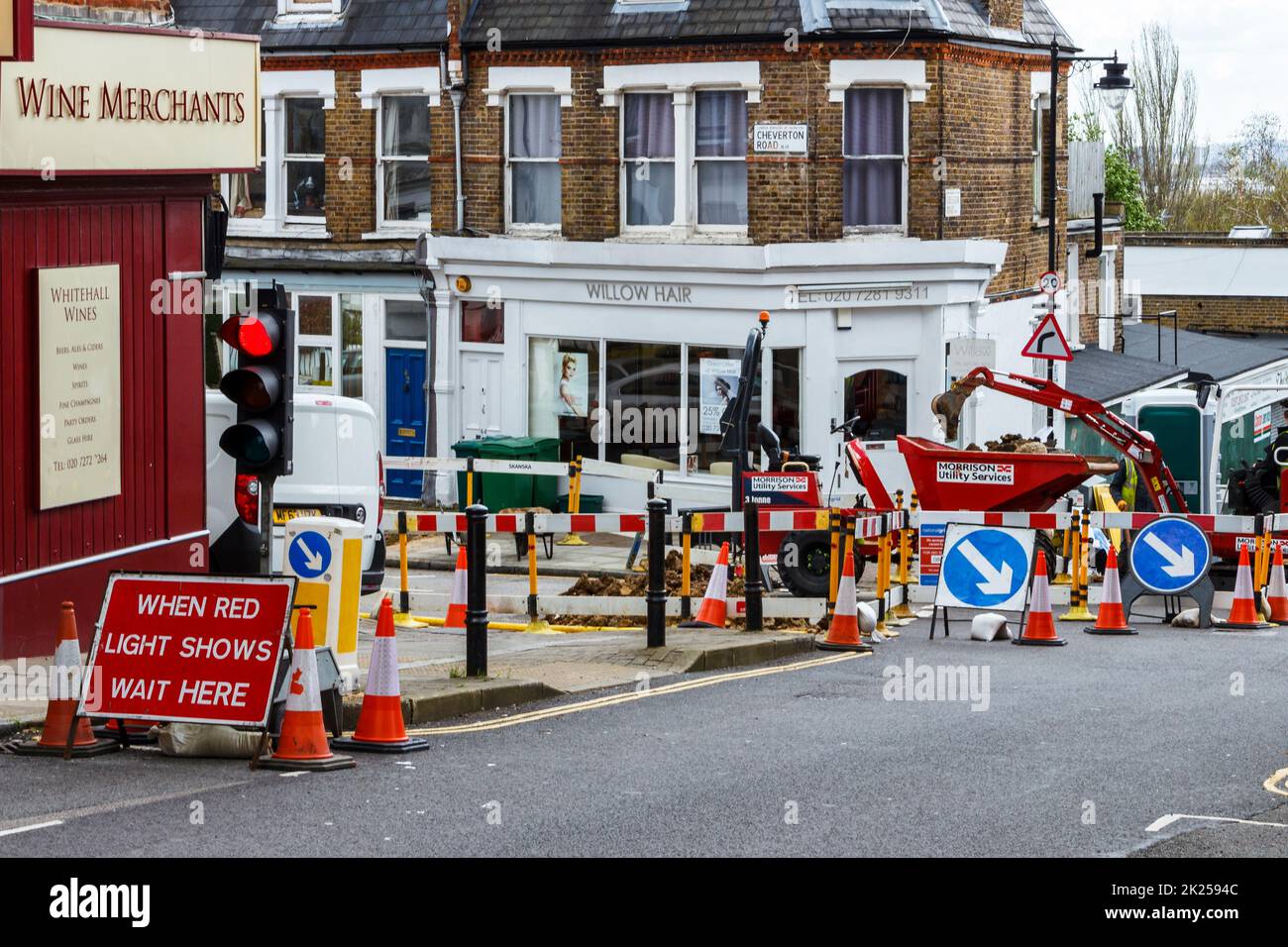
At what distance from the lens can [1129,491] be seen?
24594 mm

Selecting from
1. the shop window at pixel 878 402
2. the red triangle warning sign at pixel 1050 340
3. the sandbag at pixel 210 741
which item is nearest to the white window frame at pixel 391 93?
the shop window at pixel 878 402

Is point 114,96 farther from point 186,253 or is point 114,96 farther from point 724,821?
point 724,821

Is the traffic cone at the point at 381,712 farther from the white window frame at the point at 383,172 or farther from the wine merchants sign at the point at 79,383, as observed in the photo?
the white window frame at the point at 383,172

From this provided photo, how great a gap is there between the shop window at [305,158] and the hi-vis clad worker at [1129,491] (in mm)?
12575

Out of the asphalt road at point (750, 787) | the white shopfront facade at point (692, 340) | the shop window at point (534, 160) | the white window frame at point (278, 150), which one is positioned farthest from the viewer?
the white window frame at point (278, 150)

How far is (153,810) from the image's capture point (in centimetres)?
951

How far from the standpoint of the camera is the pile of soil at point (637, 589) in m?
17.8

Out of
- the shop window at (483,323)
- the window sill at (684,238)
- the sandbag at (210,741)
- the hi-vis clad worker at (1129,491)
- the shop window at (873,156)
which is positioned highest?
the shop window at (873,156)

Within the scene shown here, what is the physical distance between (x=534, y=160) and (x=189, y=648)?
1834 centimetres

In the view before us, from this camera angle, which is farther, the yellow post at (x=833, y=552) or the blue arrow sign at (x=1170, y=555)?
the blue arrow sign at (x=1170, y=555)

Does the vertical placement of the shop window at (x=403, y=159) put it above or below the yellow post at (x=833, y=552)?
above

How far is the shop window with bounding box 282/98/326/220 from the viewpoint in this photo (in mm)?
29875

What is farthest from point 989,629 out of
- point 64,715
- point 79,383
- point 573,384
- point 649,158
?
point 649,158

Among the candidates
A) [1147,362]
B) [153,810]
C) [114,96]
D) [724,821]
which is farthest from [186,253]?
[1147,362]
